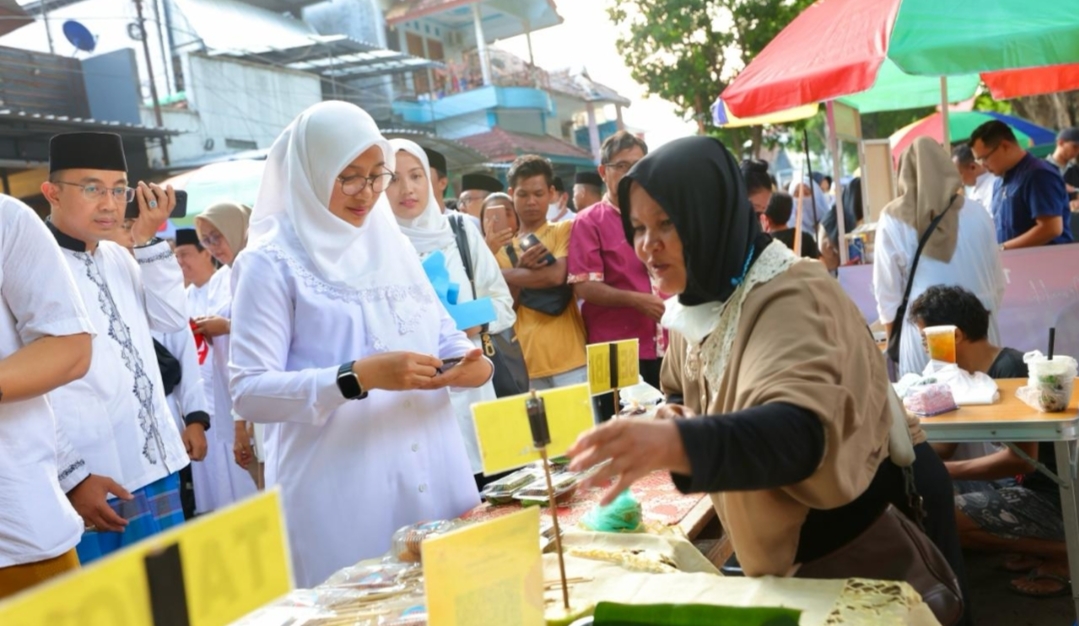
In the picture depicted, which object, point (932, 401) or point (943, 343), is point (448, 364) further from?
point (943, 343)

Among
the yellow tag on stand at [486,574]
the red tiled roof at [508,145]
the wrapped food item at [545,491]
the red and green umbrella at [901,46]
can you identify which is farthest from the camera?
the red tiled roof at [508,145]

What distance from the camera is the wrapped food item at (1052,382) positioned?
10.3ft

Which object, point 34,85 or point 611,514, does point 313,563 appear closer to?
point 611,514

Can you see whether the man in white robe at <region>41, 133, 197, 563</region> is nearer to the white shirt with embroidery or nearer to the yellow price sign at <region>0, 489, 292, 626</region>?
the white shirt with embroidery

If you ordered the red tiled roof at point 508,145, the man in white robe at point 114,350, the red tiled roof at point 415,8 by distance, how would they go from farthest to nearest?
the red tiled roof at point 415,8 < the red tiled roof at point 508,145 < the man in white robe at point 114,350

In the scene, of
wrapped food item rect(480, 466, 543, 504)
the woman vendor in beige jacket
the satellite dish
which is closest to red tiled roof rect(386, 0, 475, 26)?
the satellite dish

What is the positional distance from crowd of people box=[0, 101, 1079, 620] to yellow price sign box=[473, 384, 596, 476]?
0.24 metres

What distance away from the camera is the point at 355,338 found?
230 cm

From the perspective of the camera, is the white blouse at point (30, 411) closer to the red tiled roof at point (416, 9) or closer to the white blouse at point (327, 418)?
the white blouse at point (327, 418)

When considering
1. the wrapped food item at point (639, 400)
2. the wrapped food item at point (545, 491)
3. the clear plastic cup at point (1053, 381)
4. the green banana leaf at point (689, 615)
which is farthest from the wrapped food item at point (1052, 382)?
the green banana leaf at point (689, 615)

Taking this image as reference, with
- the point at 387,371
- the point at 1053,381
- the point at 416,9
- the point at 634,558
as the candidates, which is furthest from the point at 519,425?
the point at 416,9

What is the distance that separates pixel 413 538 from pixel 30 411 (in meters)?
0.88

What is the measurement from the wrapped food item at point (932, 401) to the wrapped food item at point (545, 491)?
5.35 feet

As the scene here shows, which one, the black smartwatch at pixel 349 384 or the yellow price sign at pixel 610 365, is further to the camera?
the yellow price sign at pixel 610 365
